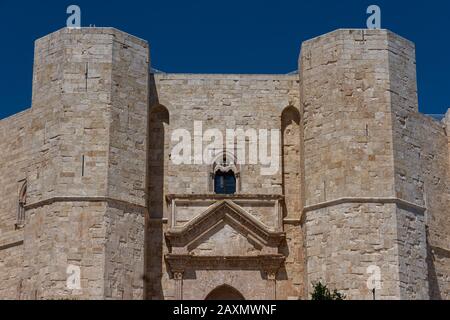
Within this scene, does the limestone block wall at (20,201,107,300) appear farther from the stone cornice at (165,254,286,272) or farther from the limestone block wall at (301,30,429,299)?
the limestone block wall at (301,30,429,299)

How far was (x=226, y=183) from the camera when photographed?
23.6 metres

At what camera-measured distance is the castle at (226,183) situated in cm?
2147

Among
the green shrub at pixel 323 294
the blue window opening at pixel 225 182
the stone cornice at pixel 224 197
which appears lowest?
the green shrub at pixel 323 294

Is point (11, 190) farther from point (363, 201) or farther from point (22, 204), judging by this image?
point (363, 201)

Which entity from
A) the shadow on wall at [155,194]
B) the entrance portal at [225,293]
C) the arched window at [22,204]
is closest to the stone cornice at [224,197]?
the shadow on wall at [155,194]

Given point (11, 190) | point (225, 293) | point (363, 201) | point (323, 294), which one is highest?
point (11, 190)

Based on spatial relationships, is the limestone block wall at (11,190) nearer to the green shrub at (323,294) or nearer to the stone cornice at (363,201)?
the stone cornice at (363,201)

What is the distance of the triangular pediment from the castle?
0.10 feet

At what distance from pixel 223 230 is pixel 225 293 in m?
1.36

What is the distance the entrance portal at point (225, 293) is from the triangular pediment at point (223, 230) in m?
0.95

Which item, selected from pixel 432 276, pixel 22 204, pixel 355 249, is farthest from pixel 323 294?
pixel 22 204
